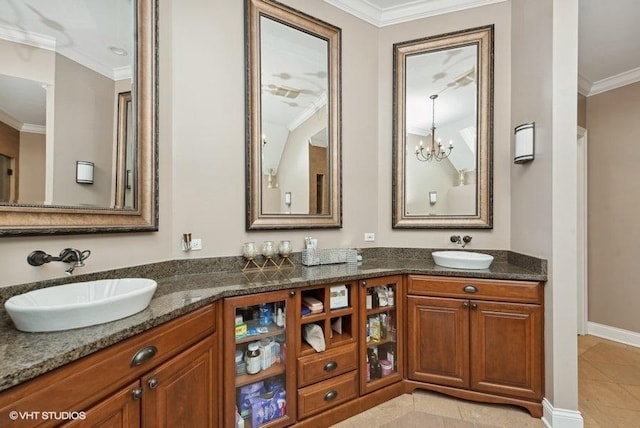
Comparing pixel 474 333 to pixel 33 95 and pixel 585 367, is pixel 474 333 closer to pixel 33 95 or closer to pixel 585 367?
pixel 585 367

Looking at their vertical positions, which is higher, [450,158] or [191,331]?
[450,158]

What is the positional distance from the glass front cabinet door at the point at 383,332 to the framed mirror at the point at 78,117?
5.17 ft

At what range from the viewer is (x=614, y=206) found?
3.16m

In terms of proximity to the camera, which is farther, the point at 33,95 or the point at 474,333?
the point at 474,333

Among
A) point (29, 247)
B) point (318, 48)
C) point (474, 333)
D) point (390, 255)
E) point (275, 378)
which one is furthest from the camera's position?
point (390, 255)

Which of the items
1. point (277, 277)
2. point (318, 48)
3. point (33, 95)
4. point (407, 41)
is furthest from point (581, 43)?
point (33, 95)

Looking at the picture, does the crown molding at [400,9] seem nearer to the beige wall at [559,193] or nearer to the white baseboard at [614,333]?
the beige wall at [559,193]

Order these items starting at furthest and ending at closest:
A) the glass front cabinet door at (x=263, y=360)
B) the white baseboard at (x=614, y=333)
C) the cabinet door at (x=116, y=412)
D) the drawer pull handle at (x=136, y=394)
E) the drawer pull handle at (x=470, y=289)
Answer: the white baseboard at (x=614, y=333), the drawer pull handle at (x=470, y=289), the glass front cabinet door at (x=263, y=360), the drawer pull handle at (x=136, y=394), the cabinet door at (x=116, y=412)

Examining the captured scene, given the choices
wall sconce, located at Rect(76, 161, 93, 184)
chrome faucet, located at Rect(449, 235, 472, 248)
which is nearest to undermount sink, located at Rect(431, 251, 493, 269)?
chrome faucet, located at Rect(449, 235, 472, 248)

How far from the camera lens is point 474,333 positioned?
2.06 m

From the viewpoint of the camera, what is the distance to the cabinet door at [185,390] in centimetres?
115

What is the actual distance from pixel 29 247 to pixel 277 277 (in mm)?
1212

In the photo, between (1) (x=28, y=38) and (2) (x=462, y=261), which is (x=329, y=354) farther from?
(1) (x=28, y=38)

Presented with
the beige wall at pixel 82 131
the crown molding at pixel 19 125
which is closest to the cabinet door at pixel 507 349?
the beige wall at pixel 82 131
